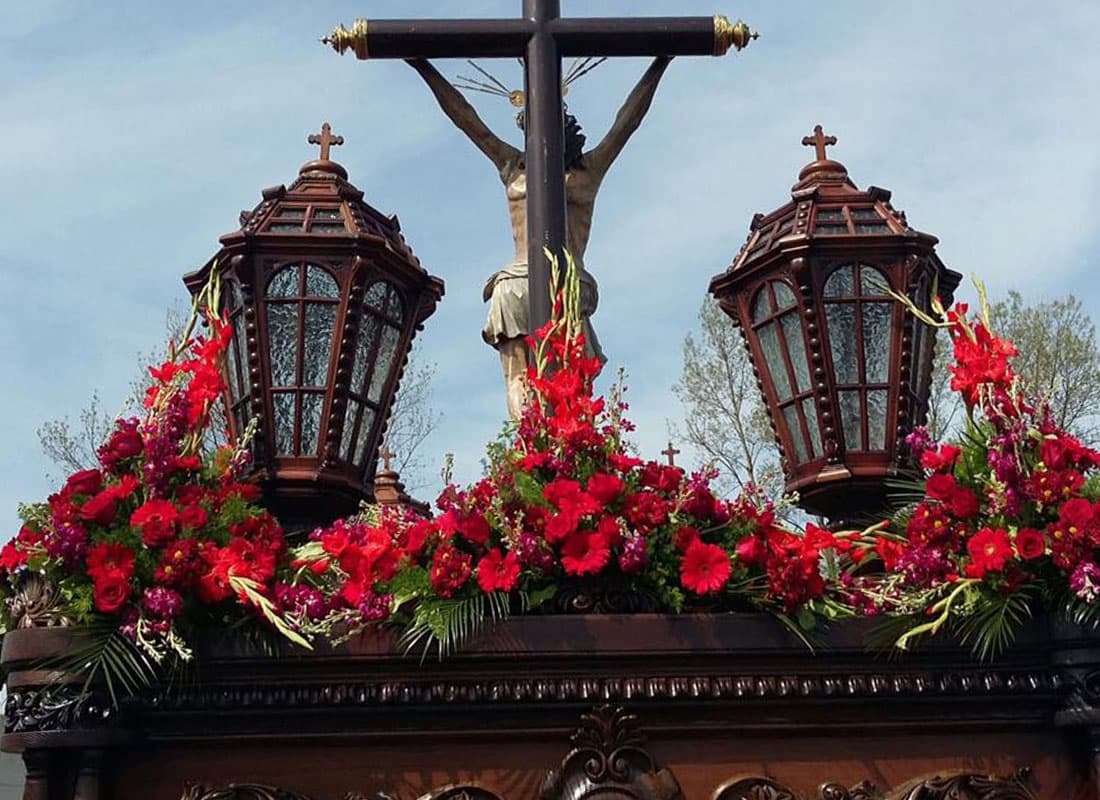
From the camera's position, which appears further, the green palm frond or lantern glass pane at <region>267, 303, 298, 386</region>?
lantern glass pane at <region>267, 303, 298, 386</region>

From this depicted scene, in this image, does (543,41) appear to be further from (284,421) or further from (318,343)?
(284,421)

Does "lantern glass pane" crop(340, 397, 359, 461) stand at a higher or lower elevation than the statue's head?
lower

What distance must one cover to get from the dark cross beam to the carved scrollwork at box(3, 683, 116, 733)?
100 inches

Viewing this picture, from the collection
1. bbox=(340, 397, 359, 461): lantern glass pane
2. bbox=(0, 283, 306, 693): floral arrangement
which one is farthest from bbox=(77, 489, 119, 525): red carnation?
bbox=(340, 397, 359, 461): lantern glass pane

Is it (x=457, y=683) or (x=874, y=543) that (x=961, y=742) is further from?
(x=457, y=683)

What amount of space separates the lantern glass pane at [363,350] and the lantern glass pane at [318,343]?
0.37 ft

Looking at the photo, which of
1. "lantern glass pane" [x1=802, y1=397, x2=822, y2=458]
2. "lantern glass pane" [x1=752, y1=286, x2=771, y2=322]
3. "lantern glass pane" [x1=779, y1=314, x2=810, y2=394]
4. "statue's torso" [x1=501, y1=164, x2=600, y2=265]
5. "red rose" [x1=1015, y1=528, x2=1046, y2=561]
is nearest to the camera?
"red rose" [x1=1015, y1=528, x2=1046, y2=561]

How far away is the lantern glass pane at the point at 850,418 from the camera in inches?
209

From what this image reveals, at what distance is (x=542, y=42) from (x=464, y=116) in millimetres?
557

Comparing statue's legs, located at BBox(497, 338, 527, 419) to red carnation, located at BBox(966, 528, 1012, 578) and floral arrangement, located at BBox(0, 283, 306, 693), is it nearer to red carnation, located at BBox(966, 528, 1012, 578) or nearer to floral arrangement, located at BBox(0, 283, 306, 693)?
floral arrangement, located at BBox(0, 283, 306, 693)

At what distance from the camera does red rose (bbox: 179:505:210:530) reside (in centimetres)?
417

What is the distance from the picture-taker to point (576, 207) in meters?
5.95

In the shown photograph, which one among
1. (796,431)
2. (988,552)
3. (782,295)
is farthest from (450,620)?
(782,295)

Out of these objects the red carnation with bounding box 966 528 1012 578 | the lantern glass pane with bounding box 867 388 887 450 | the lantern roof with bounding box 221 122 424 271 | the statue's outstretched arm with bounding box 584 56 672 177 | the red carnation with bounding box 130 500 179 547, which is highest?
the statue's outstretched arm with bounding box 584 56 672 177
